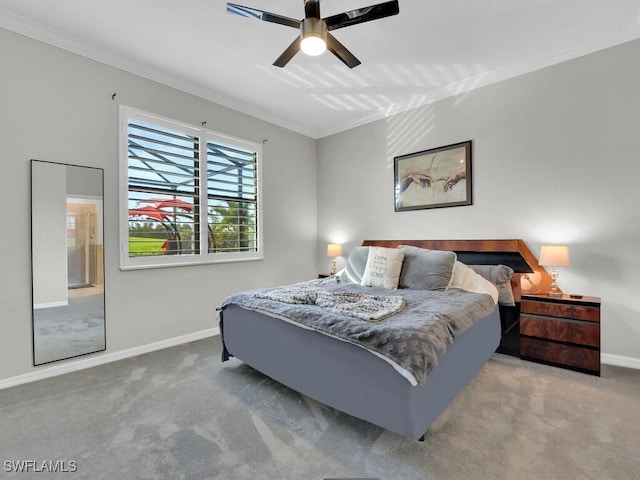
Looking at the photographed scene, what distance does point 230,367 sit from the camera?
265cm

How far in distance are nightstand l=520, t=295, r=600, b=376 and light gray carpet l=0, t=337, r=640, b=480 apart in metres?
0.14

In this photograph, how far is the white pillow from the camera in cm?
270

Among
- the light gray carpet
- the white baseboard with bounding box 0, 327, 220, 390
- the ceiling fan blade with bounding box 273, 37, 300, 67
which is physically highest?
the ceiling fan blade with bounding box 273, 37, 300, 67

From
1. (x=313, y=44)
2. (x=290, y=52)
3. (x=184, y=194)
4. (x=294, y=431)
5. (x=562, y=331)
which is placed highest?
(x=290, y=52)

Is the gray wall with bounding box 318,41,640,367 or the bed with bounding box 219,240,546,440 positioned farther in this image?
the gray wall with bounding box 318,41,640,367

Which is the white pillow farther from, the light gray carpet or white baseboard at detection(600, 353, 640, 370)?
white baseboard at detection(600, 353, 640, 370)

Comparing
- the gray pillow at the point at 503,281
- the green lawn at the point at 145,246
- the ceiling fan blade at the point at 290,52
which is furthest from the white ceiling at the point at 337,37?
the gray pillow at the point at 503,281

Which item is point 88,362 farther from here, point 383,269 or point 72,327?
point 383,269

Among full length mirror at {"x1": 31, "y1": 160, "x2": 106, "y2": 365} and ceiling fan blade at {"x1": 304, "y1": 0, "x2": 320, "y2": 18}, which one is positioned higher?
ceiling fan blade at {"x1": 304, "y1": 0, "x2": 320, "y2": 18}

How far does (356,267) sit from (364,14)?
226cm

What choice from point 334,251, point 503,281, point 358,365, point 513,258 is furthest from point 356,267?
point 358,365

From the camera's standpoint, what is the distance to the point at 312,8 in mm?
1889

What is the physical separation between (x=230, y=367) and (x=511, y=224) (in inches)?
123

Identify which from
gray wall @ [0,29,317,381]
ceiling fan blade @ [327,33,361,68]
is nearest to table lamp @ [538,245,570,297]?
ceiling fan blade @ [327,33,361,68]
